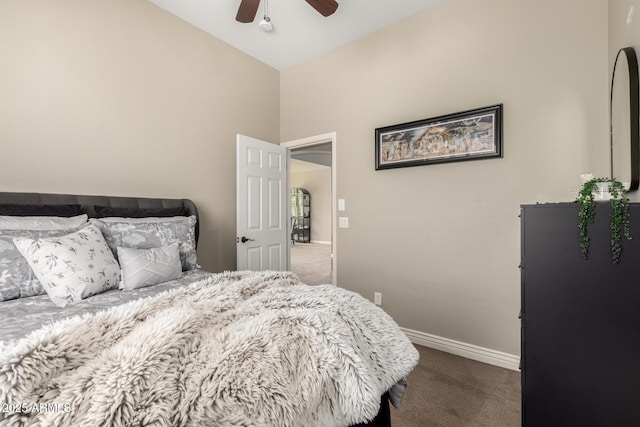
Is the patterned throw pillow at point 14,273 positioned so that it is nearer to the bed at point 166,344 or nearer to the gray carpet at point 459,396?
the bed at point 166,344

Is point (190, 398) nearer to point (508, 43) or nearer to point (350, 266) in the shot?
point (350, 266)

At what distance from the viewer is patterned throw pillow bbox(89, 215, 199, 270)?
6.06 ft

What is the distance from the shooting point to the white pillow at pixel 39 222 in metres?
1.59

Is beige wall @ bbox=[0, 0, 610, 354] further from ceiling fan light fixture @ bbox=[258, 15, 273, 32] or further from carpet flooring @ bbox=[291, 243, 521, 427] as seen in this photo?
ceiling fan light fixture @ bbox=[258, 15, 273, 32]

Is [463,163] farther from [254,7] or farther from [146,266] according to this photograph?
Result: [146,266]

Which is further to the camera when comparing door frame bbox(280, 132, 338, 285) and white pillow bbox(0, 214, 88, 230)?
door frame bbox(280, 132, 338, 285)

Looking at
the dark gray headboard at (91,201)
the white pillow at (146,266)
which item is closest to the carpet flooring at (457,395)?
the white pillow at (146,266)

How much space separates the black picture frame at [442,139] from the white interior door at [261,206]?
1.21m

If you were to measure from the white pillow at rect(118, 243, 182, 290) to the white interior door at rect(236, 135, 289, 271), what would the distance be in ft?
3.58

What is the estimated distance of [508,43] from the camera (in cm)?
227

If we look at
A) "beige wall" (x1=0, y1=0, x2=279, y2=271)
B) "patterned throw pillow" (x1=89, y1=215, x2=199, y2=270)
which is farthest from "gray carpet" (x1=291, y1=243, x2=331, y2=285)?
"patterned throw pillow" (x1=89, y1=215, x2=199, y2=270)

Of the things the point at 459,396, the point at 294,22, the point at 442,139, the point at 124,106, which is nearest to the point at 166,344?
the point at 459,396

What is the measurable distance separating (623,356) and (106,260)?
2450 mm

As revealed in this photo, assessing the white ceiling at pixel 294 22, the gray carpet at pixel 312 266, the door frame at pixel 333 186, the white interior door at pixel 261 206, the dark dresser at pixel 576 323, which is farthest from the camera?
the gray carpet at pixel 312 266
